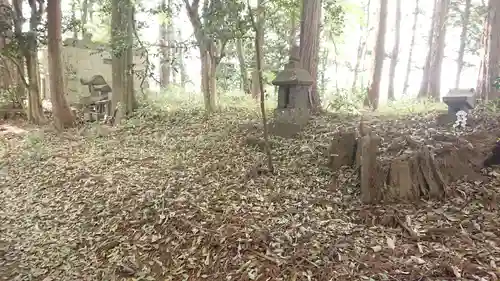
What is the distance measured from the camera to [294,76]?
667cm

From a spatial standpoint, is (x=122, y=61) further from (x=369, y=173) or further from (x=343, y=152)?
(x=369, y=173)

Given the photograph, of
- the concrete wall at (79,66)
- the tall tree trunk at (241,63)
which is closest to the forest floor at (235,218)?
the tall tree trunk at (241,63)

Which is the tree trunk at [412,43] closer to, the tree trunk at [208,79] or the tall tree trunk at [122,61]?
the tree trunk at [208,79]

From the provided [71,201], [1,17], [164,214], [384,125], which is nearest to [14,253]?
[71,201]

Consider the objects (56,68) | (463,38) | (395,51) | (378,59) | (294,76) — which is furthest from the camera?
(463,38)

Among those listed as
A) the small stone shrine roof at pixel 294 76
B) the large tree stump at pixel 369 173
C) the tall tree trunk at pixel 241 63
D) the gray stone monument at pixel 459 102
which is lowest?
the large tree stump at pixel 369 173

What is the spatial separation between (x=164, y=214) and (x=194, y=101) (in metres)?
6.25

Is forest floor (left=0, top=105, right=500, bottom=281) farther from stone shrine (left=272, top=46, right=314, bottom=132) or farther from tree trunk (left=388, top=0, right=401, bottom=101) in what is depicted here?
tree trunk (left=388, top=0, right=401, bottom=101)

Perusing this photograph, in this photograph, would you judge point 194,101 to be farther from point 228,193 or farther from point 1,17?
point 228,193

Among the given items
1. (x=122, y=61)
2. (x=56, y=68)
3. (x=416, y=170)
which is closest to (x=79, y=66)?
(x=56, y=68)

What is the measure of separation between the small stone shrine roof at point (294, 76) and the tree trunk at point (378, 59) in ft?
11.2

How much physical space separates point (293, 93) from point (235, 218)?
3414 mm

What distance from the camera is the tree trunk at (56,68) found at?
8719 millimetres

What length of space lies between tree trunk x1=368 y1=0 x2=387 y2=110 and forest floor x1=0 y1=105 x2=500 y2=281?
3.22 m
